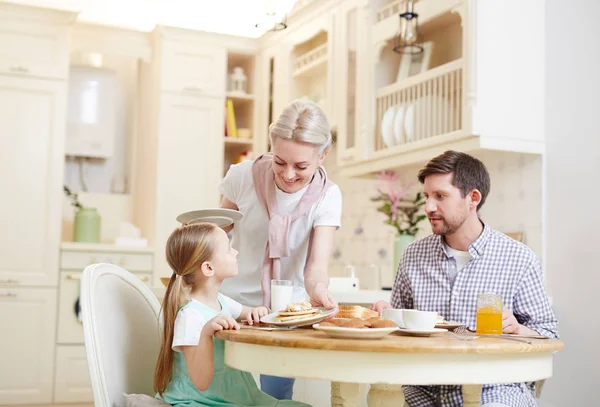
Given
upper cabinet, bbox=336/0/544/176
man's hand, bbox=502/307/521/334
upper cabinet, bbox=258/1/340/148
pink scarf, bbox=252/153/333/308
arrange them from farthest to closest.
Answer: upper cabinet, bbox=258/1/340/148 → upper cabinet, bbox=336/0/544/176 → pink scarf, bbox=252/153/333/308 → man's hand, bbox=502/307/521/334

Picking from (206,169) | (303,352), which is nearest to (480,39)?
(303,352)

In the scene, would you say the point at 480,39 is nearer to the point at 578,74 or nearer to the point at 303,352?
the point at 578,74

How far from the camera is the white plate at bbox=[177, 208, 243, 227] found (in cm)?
203

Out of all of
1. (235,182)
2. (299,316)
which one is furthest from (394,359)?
(235,182)

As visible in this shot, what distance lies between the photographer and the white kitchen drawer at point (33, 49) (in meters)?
4.78

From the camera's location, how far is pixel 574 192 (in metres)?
3.02

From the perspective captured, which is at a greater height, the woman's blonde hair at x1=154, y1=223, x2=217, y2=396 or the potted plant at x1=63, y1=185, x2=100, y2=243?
→ the potted plant at x1=63, y1=185, x2=100, y2=243

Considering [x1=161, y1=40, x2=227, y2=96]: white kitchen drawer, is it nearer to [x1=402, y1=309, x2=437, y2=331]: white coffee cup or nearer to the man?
the man

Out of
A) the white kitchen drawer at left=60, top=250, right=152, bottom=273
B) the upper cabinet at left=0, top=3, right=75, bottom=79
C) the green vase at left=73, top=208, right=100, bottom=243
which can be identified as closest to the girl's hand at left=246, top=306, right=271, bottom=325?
the white kitchen drawer at left=60, top=250, right=152, bottom=273

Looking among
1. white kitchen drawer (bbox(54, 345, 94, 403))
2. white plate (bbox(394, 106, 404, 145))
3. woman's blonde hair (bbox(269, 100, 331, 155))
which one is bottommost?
white kitchen drawer (bbox(54, 345, 94, 403))

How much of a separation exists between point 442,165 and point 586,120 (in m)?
1.10

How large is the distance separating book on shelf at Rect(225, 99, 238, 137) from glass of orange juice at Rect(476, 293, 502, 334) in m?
3.86

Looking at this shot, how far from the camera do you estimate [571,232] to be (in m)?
3.02

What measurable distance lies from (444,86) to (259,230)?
4.73 ft
